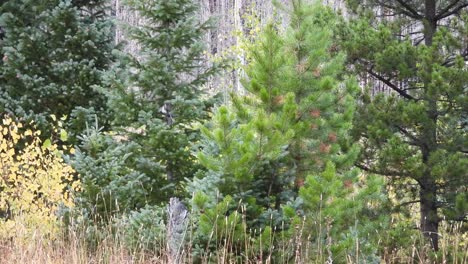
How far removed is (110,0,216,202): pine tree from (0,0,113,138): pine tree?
134 centimetres

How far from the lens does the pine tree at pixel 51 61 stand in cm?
827

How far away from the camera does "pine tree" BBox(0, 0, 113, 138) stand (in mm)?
8273

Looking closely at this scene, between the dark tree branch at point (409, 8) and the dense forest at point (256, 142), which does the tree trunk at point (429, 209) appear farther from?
the dark tree branch at point (409, 8)

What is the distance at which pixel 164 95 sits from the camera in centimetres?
708

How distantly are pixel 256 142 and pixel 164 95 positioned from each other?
7.61 ft

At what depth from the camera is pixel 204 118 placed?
7180 mm

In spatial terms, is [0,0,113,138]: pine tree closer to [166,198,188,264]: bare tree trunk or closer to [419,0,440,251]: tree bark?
[166,198,188,264]: bare tree trunk

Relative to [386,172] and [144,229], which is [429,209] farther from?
[144,229]

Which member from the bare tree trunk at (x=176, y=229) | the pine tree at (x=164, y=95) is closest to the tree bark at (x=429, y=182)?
the pine tree at (x=164, y=95)

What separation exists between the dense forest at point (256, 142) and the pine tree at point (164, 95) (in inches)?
0.7

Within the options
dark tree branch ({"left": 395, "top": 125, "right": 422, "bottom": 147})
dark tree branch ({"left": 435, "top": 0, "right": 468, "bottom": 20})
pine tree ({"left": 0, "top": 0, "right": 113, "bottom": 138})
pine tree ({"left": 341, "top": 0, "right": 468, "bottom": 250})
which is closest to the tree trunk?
pine tree ({"left": 341, "top": 0, "right": 468, "bottom": 250})

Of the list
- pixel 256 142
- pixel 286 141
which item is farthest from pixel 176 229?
pixel 286 141

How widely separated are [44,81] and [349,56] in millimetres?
4080

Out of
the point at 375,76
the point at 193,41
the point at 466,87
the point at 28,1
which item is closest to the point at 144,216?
the point at 193,41
